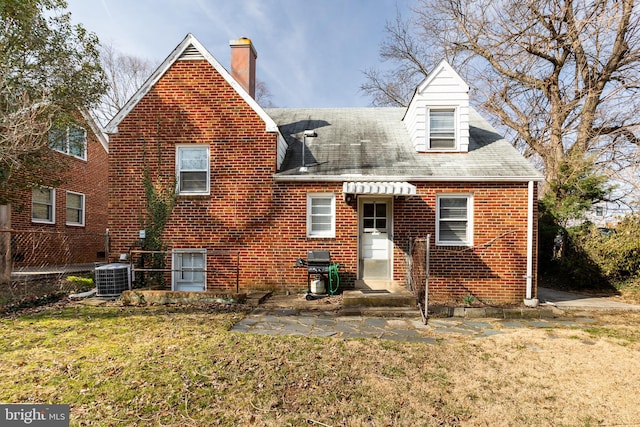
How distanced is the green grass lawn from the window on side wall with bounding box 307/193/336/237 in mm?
4035

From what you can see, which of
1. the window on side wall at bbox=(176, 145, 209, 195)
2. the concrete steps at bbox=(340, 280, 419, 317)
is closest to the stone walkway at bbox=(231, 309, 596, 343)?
the concrete steps at bbox=(340, 280, 419, 317)

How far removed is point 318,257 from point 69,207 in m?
13.7

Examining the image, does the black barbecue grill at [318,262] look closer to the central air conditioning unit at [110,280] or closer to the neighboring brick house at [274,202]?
the neighboring brick house at [274,202]

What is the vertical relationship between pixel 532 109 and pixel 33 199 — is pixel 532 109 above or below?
above

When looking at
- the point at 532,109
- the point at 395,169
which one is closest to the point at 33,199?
the point at 395,169

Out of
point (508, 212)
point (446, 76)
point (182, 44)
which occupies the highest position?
point (182, 44)

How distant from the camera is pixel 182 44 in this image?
9656 mm

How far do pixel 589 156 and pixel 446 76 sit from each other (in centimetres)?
755

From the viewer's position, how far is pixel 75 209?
16.3 metres

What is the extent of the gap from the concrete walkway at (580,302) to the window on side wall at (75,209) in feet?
62.7

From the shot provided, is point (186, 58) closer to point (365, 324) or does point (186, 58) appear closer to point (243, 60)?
point (243, 60)

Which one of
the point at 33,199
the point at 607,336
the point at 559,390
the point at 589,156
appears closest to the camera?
the point at 559,390

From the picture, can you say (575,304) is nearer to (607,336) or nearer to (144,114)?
(607,336)

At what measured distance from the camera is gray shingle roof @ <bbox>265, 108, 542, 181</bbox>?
9.30 m
